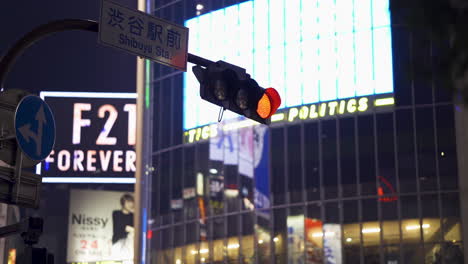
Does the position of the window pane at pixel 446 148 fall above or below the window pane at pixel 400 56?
below

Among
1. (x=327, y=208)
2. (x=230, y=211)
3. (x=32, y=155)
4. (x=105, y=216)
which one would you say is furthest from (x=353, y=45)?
(x=32, y=155)

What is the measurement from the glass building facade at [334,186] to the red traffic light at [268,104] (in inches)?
1038

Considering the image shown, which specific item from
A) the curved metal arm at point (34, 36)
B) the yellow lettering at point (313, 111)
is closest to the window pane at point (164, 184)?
the yellow lettering at point (313, 111)

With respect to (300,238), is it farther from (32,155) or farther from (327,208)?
(32,155)

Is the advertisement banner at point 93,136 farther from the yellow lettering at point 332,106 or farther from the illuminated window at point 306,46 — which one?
the yellow lettering at point 332,106

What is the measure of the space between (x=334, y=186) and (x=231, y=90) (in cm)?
3105

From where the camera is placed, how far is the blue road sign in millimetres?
9062

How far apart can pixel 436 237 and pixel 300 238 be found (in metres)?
6.54

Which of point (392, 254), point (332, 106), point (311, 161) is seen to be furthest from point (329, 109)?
point (392, 254)

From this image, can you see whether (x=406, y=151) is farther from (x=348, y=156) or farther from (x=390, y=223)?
(x=390, y=223)

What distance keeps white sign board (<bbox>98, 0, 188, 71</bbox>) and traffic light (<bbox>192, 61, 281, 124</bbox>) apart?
1.15 feet

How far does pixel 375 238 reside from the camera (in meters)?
40.5

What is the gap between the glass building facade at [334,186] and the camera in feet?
131

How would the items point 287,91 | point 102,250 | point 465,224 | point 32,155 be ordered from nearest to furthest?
point 32,155 → point 465,224 → point 287,91 → point 102,250
